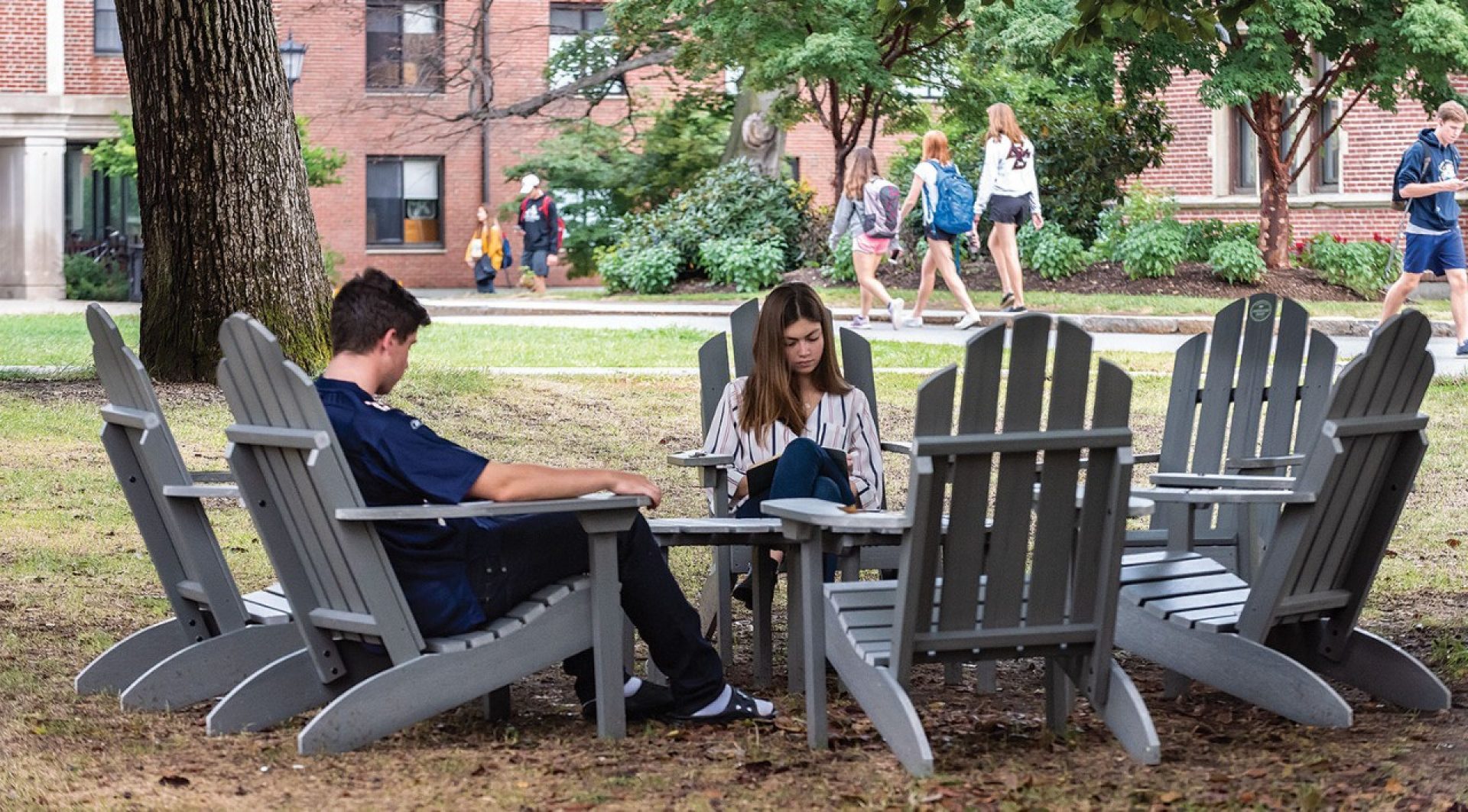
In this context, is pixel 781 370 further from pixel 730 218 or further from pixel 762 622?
pixel 730 218

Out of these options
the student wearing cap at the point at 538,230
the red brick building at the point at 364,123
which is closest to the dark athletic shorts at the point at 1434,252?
the student wearing cap at the point at 538,230

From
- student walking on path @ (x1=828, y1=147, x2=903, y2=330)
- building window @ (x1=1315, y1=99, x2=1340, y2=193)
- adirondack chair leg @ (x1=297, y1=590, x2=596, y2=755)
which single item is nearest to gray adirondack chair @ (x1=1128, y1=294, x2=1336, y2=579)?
adirondack chair leg @ (x1=297, y1=590, x2=596, y2=755)

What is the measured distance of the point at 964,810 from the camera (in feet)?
13.1

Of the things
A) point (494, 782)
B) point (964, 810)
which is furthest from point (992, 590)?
point (494, 782)

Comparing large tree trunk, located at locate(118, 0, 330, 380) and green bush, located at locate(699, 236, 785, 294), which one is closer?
large tree trunk, located at locate(118, 0, 330, 380)

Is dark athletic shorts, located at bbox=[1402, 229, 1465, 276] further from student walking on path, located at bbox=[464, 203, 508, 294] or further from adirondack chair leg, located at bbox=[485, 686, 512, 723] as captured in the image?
student walking on path, located at bbox=[464, 203, 508, 294]

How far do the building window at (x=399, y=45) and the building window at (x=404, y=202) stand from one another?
5.04ft

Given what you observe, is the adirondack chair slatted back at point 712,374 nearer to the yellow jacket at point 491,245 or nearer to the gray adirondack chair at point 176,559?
the gray adirondack chair at point 176,559

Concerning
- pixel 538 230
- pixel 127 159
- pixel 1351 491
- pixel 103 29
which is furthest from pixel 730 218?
pixel 1351 491

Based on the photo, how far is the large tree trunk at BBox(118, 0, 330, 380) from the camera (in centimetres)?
1105

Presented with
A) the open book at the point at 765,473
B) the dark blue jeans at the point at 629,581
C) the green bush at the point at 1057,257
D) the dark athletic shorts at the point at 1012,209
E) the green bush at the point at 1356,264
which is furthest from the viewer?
the green bush at the point at 1057,257

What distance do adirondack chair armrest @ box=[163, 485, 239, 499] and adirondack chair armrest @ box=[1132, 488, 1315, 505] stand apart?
2.33 meters

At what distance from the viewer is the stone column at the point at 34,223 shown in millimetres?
33844

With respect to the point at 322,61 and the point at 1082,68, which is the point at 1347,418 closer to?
the point at 1082,68
